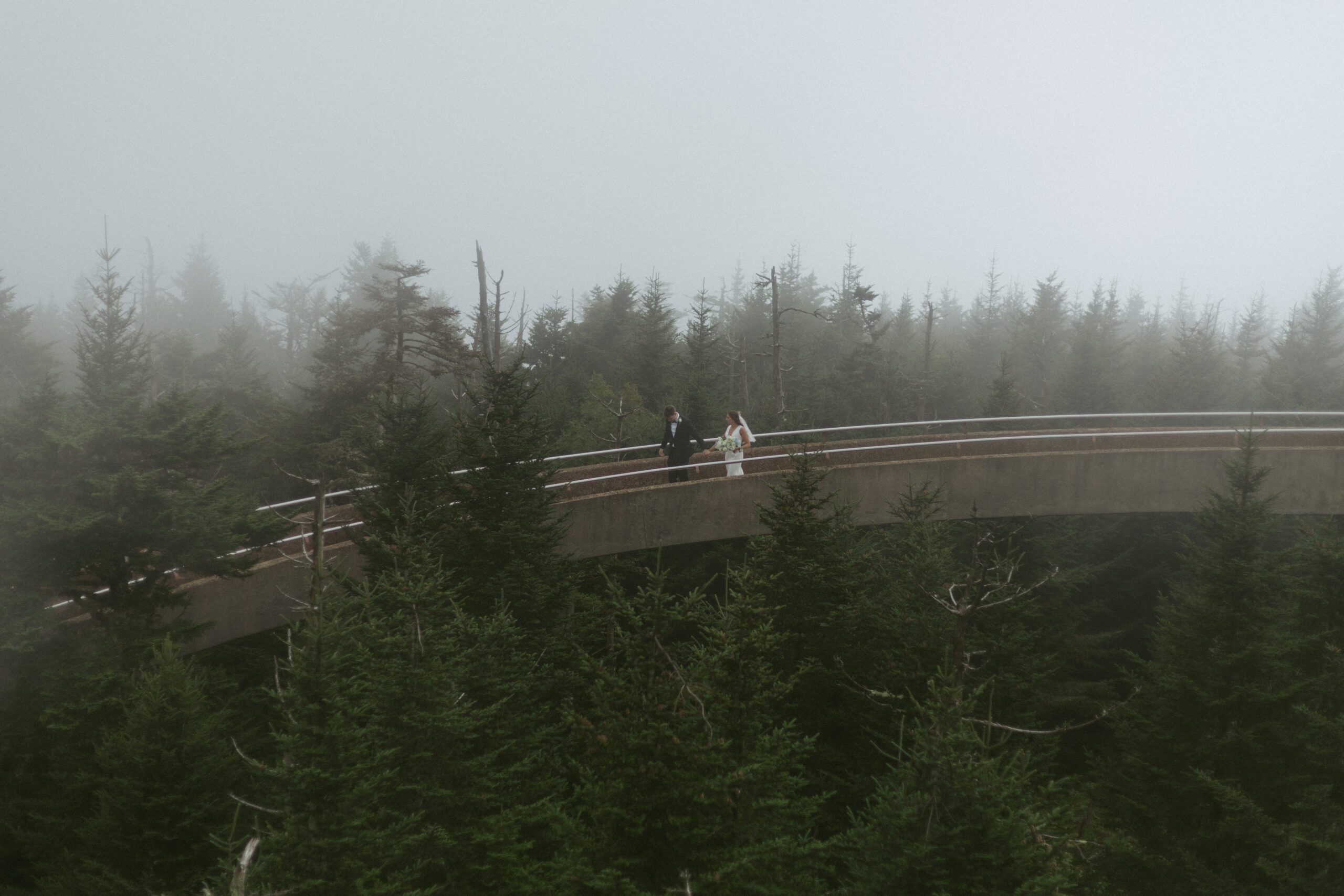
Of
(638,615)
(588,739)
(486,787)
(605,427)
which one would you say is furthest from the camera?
(605,427)

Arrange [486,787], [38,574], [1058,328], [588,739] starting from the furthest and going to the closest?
[1058,328] < [38,574] < [486,787] < [588,739]

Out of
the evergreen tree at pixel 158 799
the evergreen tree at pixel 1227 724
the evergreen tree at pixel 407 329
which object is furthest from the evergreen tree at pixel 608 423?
the evergreen tree at pixel 1227 724

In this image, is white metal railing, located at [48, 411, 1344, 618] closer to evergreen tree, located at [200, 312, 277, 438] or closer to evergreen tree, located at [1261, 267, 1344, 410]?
evergreen tree, located at [200, 312, 277, 438]

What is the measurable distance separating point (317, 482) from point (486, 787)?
4.34 meters

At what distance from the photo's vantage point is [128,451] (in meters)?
14.7

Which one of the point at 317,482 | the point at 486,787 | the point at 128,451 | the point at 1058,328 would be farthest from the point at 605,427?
the point at 1058,328

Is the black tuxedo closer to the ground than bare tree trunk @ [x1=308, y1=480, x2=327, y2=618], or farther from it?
farther from it

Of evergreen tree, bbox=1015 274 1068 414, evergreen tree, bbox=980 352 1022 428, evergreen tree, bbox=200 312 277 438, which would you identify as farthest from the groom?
evergreen tree, bbox=1015 274 1068 414

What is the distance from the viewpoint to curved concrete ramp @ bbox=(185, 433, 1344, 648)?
46.5 feet

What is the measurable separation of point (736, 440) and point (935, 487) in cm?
394

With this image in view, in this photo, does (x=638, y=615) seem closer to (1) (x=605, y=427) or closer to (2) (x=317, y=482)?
(2) (x=317, y=482)

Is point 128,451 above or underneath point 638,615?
above

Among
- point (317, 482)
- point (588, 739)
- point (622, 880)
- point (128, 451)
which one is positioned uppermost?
point (128, 451)

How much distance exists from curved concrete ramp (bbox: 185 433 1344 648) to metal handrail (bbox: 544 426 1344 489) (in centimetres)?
11
